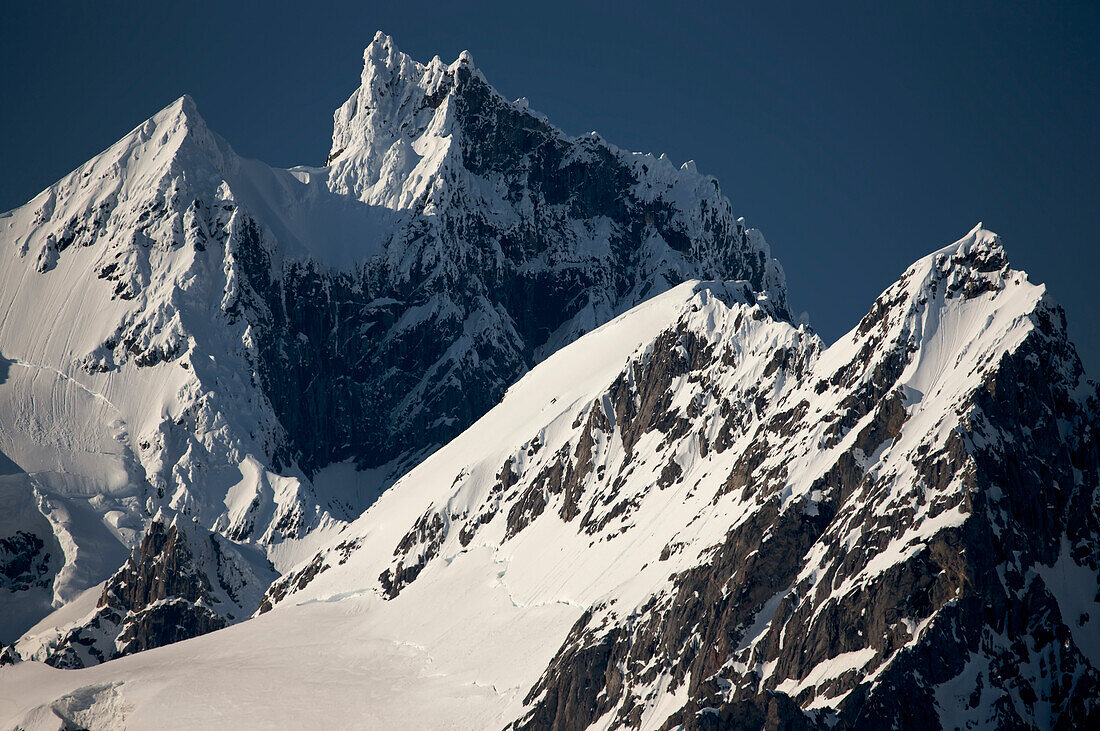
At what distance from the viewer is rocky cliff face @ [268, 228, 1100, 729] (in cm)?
14775

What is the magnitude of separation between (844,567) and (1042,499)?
1727 centimetres

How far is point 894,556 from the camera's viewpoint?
515ft

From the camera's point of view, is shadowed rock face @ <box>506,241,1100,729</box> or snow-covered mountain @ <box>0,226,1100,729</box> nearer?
shadowed rock face @ <box>506,241,1100,729</box>

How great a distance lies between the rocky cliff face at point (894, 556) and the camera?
485ft

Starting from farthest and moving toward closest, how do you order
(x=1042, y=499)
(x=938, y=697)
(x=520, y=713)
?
(x=520, y=713) → (x=1042, y=499) → (x=938, y=697)

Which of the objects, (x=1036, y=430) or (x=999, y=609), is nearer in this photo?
(x=999, y=609)

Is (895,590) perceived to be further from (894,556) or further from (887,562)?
(894,556)

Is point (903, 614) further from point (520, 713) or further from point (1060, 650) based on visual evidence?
point (520, 713)

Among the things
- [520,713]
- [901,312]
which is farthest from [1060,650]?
[520,713]

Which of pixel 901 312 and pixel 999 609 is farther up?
pixel 901 312

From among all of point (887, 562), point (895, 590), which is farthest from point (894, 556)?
point (895, 590)

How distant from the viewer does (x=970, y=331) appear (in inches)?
6895

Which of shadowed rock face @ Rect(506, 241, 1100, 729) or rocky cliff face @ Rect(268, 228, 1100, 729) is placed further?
rocky cliff face @ Rect(268, 228, 1100, 729)

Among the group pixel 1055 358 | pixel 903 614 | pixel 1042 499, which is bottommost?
pixel 903 614
